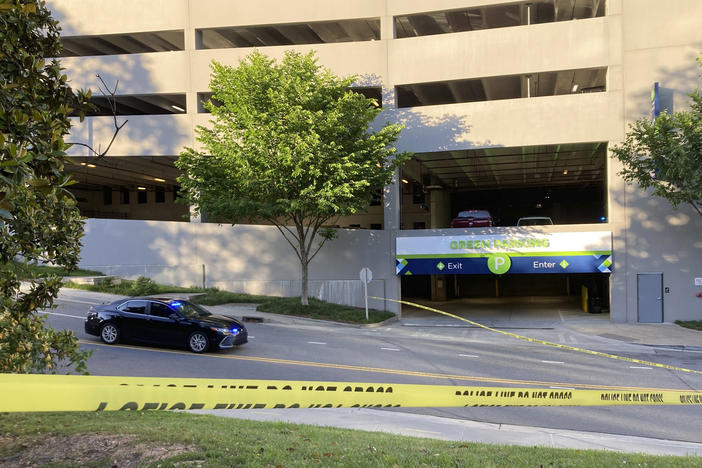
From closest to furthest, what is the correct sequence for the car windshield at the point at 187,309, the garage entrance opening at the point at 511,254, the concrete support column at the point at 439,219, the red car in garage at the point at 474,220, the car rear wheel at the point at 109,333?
the car windshield at the point at 187,309, the car rear wheel at the point at 109,333, the garage entrance opening at the point at 511,254, the red car in garage at the point at 474,220, the concrete support column at the point at 439,219

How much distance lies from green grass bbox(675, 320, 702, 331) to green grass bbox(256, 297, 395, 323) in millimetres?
12063

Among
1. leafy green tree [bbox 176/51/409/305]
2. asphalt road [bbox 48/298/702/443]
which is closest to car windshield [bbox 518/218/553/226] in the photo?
leafy green tree [bbox 176/51/409/305]

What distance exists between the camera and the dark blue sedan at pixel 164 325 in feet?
47.3

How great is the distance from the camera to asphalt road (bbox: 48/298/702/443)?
9633mm

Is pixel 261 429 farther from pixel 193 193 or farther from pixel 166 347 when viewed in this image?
pixel 193 193

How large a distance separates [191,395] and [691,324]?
23322mm

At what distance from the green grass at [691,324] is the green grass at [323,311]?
1206 cm

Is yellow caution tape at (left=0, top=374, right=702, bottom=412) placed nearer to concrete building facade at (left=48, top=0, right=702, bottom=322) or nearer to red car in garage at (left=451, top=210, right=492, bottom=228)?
concrete building facade at (left=48, top=0, right=702, bottom=322)

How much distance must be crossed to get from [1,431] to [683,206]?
2450 centimetres

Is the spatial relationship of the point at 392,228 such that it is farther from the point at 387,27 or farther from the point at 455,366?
the point at 455,366

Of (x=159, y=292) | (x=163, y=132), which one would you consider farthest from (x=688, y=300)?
(x=163, y=132)

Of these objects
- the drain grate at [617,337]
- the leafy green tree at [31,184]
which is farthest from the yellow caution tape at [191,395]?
the drain grate at [617,337]

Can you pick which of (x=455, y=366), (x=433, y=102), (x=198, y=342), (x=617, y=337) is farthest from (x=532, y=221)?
(x=198, y=342)

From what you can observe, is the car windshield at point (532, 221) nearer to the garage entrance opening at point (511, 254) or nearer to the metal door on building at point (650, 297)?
the garage entrance opening at point (511, 254)
